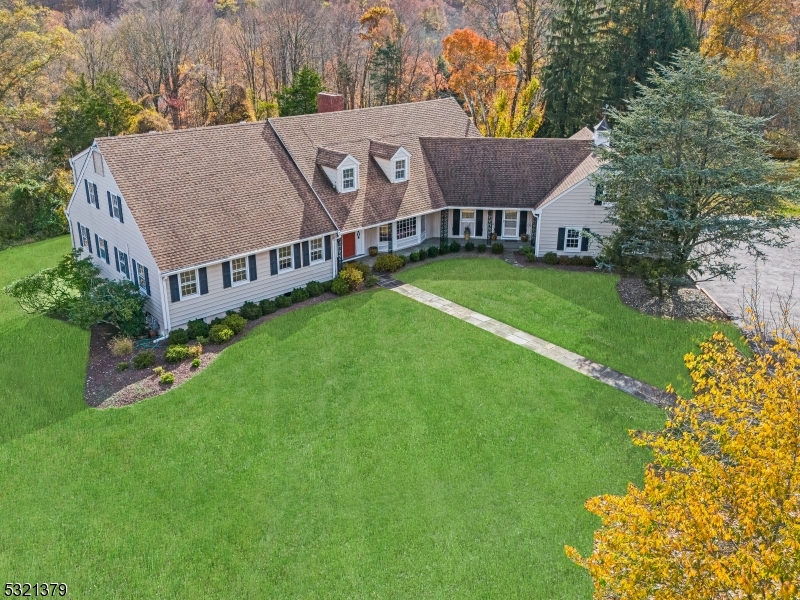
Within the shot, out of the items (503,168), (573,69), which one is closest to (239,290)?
(503,168)

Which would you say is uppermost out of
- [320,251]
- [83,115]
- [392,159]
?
[83,115]

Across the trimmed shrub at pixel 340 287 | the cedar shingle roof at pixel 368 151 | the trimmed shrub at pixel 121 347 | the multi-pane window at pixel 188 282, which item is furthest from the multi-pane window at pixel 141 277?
the cedar shingle roof at pixel 368 151

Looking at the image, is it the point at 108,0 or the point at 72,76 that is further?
the point at 108,0

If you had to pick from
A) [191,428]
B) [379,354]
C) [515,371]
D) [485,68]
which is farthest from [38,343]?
[485,68]

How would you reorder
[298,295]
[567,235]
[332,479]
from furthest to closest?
[567,235], [298,295], [332,479]

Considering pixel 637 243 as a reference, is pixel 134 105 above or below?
above

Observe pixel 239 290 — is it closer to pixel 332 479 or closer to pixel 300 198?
pixel 300 198

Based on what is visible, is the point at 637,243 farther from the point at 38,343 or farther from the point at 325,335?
the point at 38,343

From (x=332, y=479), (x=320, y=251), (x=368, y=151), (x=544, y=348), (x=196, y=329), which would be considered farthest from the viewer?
(x=368, y=151)
